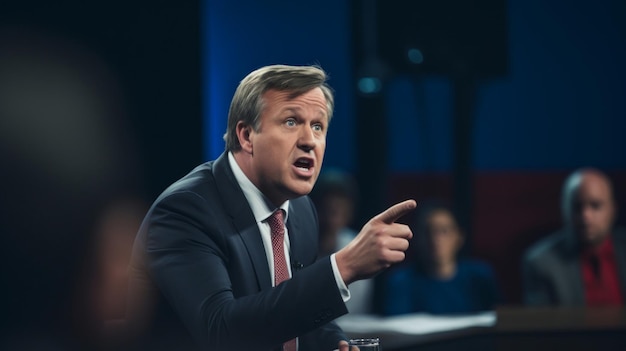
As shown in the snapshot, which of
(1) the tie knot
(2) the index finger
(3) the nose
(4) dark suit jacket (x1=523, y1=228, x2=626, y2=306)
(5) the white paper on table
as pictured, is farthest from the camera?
(4) dark suit jacket (x1=523, y1=228, x2=626, y2=306)

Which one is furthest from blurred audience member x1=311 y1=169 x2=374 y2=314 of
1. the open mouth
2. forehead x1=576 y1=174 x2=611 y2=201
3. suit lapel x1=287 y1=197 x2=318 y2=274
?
the open mouth

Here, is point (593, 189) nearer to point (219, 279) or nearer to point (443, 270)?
point (443, 270)

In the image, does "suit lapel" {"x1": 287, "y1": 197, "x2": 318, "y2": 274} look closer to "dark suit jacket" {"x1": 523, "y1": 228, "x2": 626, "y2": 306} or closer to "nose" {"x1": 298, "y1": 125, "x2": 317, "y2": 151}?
"nose" {"x1": 298, "y1": 125, "x2": 317, "y2": 151}

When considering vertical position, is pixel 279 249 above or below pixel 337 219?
above

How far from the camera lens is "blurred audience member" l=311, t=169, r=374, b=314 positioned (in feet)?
10.3

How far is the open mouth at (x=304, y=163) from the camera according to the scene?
1.54 meters

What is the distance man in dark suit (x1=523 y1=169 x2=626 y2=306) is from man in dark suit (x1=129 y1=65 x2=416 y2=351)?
1.38 m

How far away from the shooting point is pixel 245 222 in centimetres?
159

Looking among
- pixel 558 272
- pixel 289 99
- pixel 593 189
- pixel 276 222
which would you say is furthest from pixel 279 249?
pixel 593 189

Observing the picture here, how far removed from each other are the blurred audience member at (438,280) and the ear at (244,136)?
5.34 feet

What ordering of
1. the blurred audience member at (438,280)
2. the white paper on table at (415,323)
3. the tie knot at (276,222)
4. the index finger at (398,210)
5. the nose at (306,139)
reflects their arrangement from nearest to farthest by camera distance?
the index finger at (398,210)
the nose at (306,139)
the tie knot at (276,222)
the white paper on table at (415,323)
the blurred audience member at (438,280)

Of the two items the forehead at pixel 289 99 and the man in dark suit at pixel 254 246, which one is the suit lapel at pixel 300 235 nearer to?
the man in dark suit at pixel 254 246

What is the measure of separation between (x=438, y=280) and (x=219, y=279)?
1.78 m

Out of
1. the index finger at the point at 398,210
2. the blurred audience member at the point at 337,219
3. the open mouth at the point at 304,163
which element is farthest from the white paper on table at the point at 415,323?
the index finger at the point at 398,210
